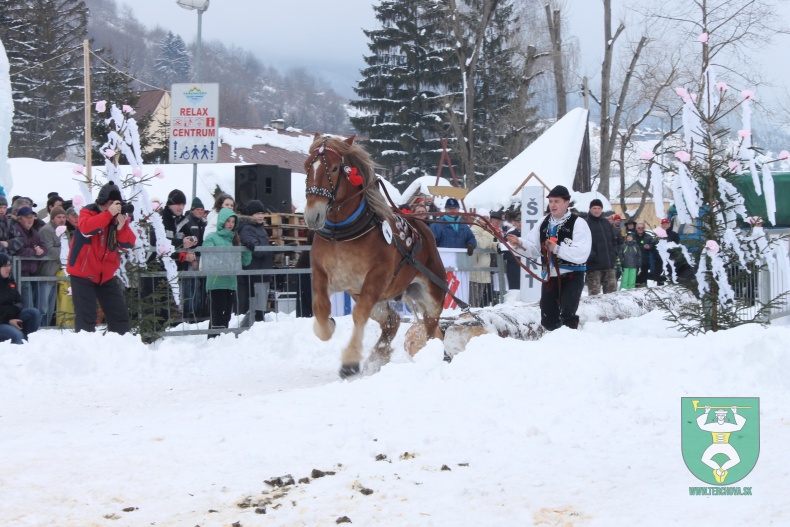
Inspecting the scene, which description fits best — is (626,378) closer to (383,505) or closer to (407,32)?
(383,505)

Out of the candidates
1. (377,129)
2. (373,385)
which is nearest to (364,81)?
(377,129)

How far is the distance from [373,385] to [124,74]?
2744cm

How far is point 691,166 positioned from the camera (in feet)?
26.1

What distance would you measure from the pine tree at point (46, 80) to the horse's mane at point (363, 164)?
1534 inches

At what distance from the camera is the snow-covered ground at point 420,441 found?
3.88 metres

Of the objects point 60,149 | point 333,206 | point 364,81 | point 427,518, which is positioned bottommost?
point 427,518

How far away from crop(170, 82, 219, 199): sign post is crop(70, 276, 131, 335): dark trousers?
16.5ft

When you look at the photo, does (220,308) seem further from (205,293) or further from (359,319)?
(359,319)

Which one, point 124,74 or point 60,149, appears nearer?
point 124,74

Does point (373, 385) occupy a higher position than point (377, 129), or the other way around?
point (377, 129)

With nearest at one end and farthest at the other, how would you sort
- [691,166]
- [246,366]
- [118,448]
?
[118,448], [691,166], [246,366]

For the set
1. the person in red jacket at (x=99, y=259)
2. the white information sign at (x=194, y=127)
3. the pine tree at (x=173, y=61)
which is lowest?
the person in red jacket at (x=99, y=259)

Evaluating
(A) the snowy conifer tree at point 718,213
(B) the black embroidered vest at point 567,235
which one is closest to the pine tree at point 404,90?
(B) the black embroidered vest at point 567,235

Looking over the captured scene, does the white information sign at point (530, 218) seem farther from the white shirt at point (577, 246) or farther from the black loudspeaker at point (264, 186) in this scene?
the white shirt at point (577, 246)
